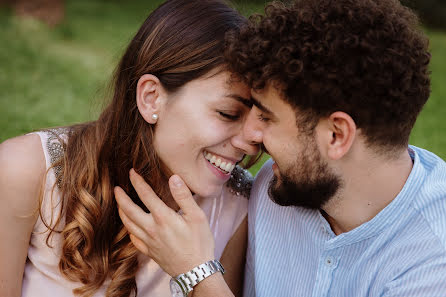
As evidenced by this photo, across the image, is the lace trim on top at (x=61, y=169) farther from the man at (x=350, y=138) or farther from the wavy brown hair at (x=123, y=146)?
the man at (x=350, y=138)

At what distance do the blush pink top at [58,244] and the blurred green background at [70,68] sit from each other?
27.3 inches

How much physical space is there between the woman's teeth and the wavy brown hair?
12.9 inches

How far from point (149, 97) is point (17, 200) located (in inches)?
37.4

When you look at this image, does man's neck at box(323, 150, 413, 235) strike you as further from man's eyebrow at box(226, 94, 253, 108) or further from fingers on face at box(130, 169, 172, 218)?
fingers on face at box(130, 169, 172, 218)

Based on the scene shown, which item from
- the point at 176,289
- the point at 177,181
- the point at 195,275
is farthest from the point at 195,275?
the point at 177,181

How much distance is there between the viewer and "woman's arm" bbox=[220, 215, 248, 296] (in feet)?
11.8

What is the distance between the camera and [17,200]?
2.95m

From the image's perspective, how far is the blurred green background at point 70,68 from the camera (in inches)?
208

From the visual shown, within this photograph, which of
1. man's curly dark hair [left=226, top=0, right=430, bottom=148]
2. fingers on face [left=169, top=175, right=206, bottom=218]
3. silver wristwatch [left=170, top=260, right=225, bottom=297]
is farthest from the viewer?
fingers on face [left=169, top=175, right=206, bottom=218]

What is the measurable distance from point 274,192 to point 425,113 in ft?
16.0

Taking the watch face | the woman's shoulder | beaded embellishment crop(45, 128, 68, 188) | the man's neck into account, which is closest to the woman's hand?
the watch face

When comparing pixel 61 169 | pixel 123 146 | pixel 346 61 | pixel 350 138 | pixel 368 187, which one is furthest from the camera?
pixel 123 146

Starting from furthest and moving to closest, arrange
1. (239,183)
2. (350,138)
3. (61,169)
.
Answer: (239,183) < (61,169) < (350,138)

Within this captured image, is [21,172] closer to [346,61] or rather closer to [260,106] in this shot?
[260,106]
